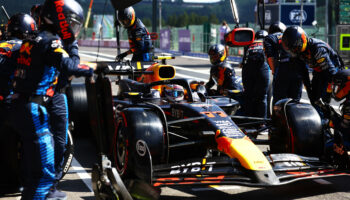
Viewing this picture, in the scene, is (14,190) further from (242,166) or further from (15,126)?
(242,166)

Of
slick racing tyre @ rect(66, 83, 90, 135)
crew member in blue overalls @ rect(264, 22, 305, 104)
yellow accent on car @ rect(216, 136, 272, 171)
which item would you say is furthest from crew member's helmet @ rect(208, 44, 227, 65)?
yellow accent on car @ rect(216, 136, 272, 171)

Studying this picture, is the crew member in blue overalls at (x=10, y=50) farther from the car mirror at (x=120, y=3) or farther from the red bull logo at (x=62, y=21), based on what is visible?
the car mirror at (x=120, y=3)

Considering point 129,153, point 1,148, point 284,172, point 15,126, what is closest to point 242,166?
point 284,172

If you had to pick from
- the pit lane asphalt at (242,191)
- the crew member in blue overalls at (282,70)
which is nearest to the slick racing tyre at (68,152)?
the pit lane asphalt at (242,191)

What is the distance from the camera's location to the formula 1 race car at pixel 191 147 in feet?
12.1

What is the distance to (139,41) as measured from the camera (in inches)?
368

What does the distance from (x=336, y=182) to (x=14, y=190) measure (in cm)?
304

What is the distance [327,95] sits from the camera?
6.40 meters

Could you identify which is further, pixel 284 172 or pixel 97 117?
pixel 284 172

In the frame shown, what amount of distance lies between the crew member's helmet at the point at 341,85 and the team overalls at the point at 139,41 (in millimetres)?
4207

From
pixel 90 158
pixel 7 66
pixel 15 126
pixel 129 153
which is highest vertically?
pixel 7 66

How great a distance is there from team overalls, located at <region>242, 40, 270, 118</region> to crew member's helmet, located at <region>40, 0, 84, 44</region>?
441 cm

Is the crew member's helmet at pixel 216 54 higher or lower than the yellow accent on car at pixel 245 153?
higher

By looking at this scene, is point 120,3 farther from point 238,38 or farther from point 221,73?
point 221,73
